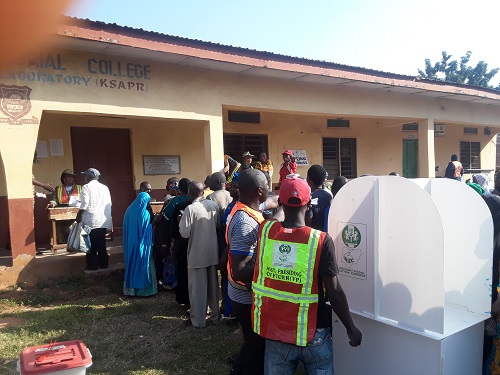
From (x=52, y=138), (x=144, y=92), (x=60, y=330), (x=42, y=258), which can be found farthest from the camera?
(x=52, y=138)

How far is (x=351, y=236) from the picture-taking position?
271 cm

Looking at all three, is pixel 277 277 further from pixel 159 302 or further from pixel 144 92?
pixel 144 92

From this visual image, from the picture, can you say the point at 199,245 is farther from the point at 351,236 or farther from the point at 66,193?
the point at 66,193

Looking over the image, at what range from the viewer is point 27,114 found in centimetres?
556

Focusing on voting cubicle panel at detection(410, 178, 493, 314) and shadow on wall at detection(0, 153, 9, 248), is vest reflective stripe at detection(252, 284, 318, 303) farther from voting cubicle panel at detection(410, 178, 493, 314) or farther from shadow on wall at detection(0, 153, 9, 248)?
shadow on wall at detection(0, 153, 9, 248)

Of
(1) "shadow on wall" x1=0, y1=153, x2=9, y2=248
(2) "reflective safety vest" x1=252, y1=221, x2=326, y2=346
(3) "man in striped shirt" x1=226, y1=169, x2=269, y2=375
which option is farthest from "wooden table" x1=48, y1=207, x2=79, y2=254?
(2) "reflective safety vest" x1=252, y1=221, x2=326, y2=346

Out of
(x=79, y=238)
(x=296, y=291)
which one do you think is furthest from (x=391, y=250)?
(x=79, y=238)

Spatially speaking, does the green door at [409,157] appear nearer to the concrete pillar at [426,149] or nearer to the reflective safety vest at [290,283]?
the concrete pillar at [426,149]

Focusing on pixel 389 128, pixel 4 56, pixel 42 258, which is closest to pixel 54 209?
pixel 42 258

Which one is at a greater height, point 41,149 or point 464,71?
point 464,71

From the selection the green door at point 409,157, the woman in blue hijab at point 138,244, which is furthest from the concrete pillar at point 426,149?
the woman in blue hijab at point 138,244

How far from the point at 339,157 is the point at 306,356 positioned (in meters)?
9.41

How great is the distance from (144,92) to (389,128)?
823 cm

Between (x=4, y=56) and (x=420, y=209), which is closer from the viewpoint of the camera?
(x=420, y=209)
